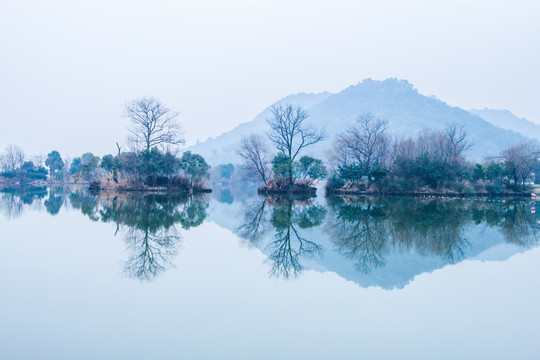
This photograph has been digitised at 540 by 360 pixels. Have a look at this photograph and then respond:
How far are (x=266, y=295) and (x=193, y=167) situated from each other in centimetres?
3490

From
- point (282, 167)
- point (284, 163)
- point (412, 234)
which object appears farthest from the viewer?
point (284, 163)

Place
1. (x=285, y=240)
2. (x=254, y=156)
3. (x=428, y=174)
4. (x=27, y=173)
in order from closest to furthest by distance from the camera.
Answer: (x=285, y=240)
(x=428, y=174)
(x=254, y=156)
(x=27, y=173)

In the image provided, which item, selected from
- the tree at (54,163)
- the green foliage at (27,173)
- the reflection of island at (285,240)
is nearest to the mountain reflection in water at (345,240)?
the reflection of island at (285,240)

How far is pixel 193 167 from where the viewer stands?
132 ft

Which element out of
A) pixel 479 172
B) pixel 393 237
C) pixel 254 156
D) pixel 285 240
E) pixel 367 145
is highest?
pixel 367 145

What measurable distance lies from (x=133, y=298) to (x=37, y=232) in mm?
7779

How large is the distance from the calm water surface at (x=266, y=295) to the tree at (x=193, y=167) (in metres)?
27.7

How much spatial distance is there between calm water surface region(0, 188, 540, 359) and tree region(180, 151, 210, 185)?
27.7m

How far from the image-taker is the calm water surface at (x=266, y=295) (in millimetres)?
4531

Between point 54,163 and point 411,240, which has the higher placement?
point 54,163

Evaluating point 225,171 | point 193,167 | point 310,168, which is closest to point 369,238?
point 310,168

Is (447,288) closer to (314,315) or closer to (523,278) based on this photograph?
(523,278)

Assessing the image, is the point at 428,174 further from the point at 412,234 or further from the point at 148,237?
the point at 148,237

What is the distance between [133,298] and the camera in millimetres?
5984
